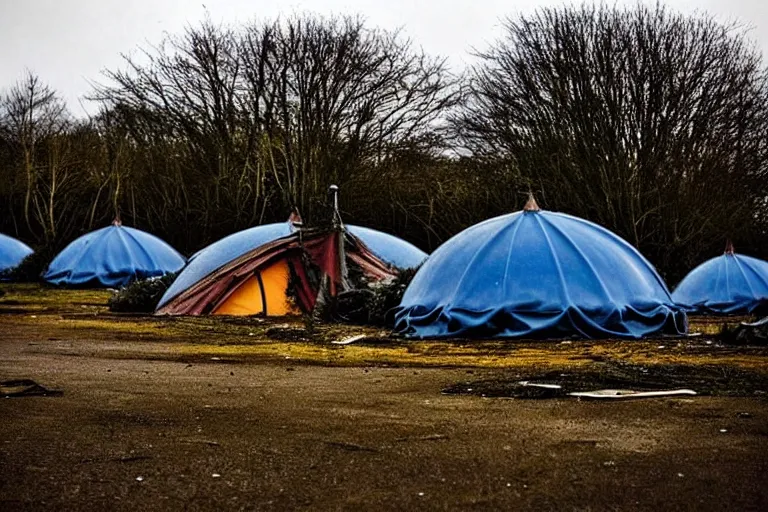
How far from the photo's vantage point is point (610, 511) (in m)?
3.01

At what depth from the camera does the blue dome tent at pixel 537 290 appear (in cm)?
1100

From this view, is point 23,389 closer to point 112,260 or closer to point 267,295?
point 267,295

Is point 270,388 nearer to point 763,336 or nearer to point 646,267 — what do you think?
point 763,336

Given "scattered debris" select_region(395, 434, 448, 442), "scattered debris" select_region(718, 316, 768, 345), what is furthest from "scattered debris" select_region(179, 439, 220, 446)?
"scattered debris" select_region(718, 316, 768, 345)

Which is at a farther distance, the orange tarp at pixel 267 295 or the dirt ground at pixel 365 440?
the orange tarp at pixel 267 295

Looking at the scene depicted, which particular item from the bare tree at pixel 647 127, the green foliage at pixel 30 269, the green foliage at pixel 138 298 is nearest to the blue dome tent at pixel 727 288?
the bare tree at pixel 647 127

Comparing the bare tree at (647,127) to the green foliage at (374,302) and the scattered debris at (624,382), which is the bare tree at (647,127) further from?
the scattered debris at (624,382)

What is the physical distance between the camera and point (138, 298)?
671 inches

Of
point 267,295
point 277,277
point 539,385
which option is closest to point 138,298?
point 267,295

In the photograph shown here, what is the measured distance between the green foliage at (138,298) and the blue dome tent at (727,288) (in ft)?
32.5

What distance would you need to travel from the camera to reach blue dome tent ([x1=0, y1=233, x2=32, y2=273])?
3172cm

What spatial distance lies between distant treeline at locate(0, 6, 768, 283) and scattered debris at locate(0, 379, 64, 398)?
1030cm

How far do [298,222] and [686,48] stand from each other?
1085cm

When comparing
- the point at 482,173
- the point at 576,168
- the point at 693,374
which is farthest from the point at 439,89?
the point at 693,374
